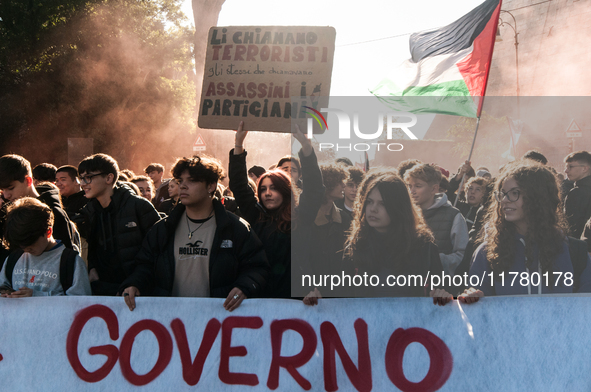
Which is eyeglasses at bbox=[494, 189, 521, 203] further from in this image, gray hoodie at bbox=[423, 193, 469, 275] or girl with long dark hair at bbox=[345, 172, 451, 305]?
gray hoodie at bbox=[423, 193, 469, 275]

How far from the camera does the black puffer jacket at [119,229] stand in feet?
10.5

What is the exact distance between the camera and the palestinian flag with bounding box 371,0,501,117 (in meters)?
4.53

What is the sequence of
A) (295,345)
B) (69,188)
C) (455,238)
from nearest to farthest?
(295,345) < (455,238) < (69,188)

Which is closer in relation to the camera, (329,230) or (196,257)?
(196,257)

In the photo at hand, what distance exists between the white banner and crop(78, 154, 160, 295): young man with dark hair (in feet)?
2.01

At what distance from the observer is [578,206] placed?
438cm

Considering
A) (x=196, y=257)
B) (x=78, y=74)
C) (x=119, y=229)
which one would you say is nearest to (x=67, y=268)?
(x=119, y=229)

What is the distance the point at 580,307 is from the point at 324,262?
1383 millimetres

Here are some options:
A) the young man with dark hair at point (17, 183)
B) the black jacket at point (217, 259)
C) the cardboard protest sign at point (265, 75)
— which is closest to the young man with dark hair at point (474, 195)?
the cardboard protest sign at point (265, 75)

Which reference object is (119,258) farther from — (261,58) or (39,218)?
(261,58)

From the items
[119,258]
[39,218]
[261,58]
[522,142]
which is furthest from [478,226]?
Answer: [522,142]

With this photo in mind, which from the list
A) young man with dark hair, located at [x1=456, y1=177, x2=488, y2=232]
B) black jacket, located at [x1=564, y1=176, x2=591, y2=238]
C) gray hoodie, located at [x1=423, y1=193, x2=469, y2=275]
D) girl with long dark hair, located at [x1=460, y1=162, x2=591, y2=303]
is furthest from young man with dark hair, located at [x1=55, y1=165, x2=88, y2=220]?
black jacket, located at [x1=564, y1=176, x2=591, y2=238]

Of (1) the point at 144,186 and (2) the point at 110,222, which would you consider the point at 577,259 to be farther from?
(1) the point at 144,186

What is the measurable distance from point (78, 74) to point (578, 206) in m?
15.0
